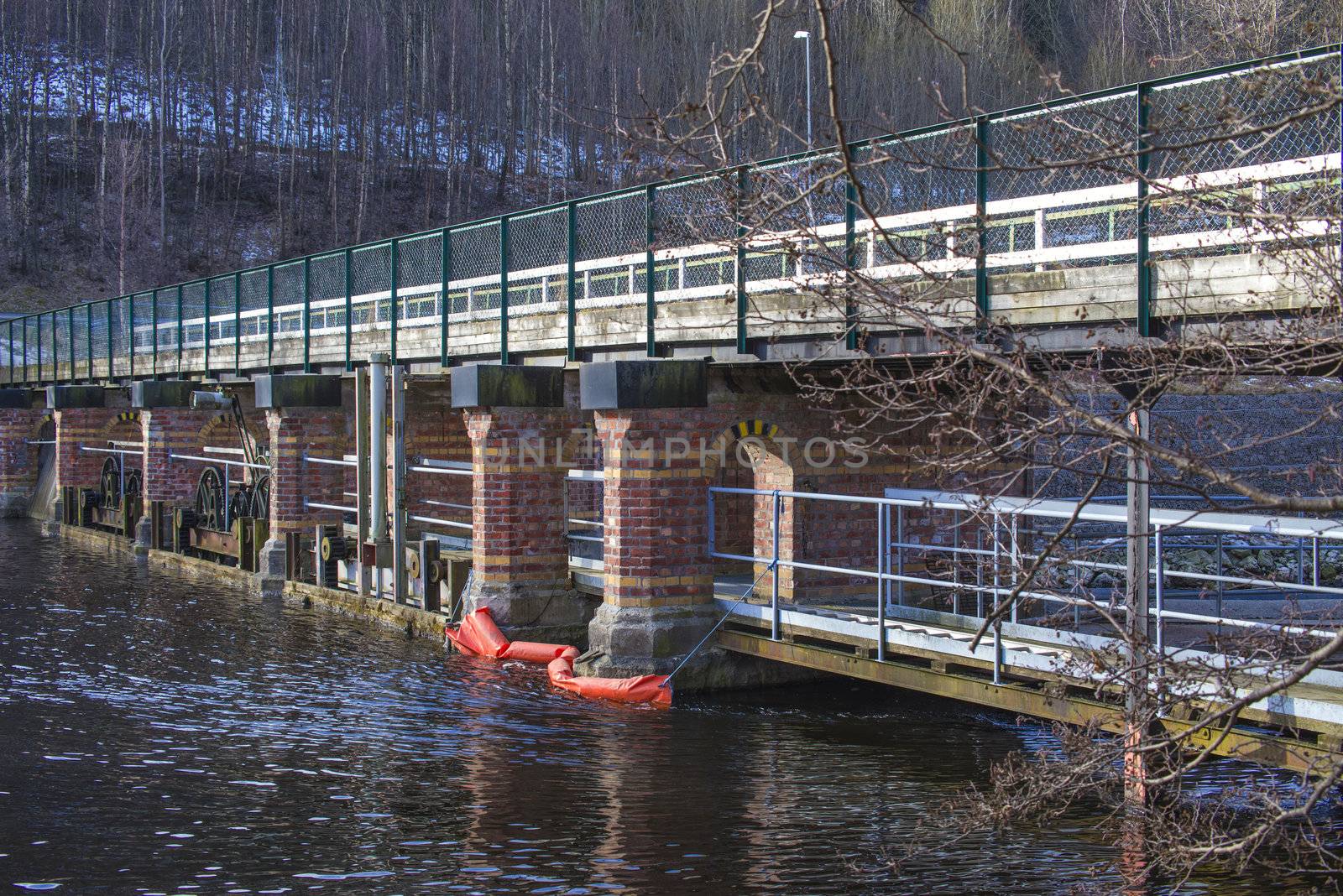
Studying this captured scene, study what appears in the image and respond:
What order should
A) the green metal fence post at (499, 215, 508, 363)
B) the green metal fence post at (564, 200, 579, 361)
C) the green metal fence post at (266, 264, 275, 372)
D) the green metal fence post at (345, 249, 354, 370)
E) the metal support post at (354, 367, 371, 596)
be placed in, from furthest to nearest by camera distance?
the green metal fence post at (266, 264, 275, 372), the green metal fence post at (345, 249, 354, 370), the metal support post at (354, 367, 371, 596), the green metal fence post at (499, 215, 508, 363), the green metal fence post at (564, 200, 579, 361)

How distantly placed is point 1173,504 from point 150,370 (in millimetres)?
18178

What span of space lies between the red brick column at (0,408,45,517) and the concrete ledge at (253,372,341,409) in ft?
50.4

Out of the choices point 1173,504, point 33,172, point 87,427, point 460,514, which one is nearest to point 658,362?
point 460,514

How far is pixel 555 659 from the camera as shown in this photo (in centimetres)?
1261

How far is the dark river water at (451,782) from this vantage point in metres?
7.20

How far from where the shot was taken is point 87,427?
91.5 ft

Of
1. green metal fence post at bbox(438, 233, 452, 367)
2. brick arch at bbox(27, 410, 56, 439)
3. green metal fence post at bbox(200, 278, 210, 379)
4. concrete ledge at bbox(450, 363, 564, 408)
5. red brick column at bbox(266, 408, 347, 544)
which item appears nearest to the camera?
concrete ledge at bbox(450, 363, 564, 408)

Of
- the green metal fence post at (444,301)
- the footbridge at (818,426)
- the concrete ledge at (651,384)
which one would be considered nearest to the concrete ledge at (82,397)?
the footbridge at (818,426)

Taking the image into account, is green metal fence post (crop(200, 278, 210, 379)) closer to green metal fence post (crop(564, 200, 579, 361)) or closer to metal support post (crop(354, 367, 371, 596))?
metal support post (crop(354, 367, 371, 596))

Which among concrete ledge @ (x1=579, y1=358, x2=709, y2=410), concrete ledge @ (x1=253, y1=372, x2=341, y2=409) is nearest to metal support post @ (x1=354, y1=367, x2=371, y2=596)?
concrete ledge @ (x1=253, y1=372, x2=341, y2=409)

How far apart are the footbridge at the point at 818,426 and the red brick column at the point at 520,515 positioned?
26mm

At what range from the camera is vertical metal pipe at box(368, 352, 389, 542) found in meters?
15.3

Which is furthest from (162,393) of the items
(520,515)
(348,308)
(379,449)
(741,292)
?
(741,292)

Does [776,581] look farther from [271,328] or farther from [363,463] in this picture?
[271,328]
